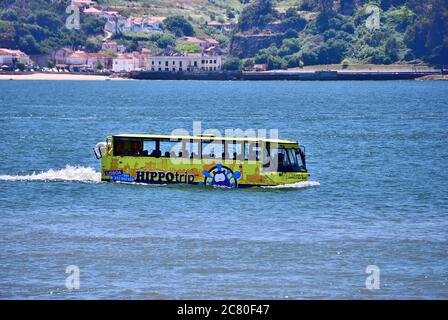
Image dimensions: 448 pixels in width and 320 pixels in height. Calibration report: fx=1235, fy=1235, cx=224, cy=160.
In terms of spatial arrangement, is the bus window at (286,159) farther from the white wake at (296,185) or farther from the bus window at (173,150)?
the bus window at (173,150)

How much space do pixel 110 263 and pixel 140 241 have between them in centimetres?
333

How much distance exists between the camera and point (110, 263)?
3338 centimetres

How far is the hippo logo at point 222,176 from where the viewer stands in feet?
159

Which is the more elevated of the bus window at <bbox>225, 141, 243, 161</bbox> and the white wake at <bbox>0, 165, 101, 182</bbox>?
the bus window at <bbox>225, 141, 243, 161</bbox>

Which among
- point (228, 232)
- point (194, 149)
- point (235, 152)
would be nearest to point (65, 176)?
point (194, 149)

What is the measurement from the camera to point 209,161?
48.4m

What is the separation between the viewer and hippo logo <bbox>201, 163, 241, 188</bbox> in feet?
159

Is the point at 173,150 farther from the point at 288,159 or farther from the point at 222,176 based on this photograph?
the point at 288,159

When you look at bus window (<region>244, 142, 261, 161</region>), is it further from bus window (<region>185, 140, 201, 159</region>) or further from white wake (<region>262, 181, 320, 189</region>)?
bus window (<region>185, 140, 201, 159</region>)

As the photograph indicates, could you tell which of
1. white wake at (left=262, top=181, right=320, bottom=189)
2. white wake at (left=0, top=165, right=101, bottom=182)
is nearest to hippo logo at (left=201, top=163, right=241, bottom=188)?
white wake at (left=262, top=181, right=320, bottom=189)

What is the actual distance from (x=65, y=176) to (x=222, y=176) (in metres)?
8.42

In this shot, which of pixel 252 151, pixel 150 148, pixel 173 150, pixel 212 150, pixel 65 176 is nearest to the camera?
pixel 252 151
